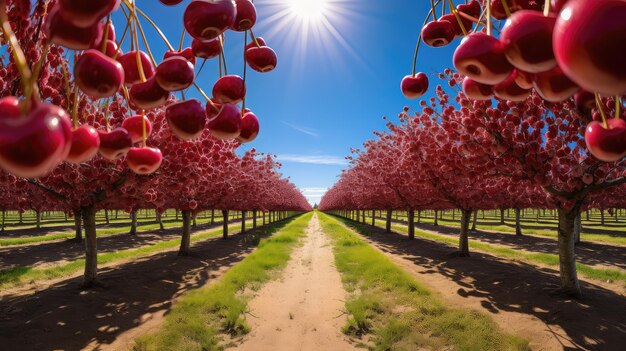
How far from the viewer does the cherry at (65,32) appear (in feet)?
2.53

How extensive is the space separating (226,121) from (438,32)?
104 cm

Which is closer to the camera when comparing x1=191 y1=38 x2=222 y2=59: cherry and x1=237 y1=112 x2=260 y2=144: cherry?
x1=191 y1=38 x2=222 y2=59: cherry

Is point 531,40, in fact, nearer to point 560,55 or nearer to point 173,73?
point 560,55

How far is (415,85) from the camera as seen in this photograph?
174 centimetres

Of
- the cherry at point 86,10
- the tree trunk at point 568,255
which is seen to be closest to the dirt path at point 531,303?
the tree trunk at point 568,255

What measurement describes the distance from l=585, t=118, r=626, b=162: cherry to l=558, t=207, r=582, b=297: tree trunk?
384 inches

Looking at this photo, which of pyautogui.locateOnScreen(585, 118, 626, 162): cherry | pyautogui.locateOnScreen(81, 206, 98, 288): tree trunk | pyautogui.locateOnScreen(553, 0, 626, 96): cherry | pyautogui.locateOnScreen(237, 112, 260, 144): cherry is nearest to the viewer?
pyautogui.locateOnScreen(553, 0, 626, 96): cherry

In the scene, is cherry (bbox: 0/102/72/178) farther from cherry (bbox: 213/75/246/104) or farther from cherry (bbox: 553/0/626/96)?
cherry (bbox: 553/0/626/96)

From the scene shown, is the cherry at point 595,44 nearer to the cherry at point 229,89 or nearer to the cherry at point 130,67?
the cherry at point 229,89

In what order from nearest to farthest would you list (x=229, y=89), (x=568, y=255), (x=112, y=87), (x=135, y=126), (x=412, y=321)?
(x=112, y=87)
(x=229, y=89)
(x=135, y=126)
(x=412, y=321)
(x=568, y=255)

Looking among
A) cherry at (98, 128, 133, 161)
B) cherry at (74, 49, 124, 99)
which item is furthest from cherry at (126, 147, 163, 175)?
cherry at (74, 49, 124, 99)

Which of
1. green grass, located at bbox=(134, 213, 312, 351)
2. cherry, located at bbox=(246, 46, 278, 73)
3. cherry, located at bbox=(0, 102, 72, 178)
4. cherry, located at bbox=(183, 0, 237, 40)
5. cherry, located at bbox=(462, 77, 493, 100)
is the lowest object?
green grass, located at bbox=(134, 213, 312, 351)

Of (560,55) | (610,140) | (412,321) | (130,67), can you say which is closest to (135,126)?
(130,67)

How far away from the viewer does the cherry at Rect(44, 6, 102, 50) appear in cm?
77
